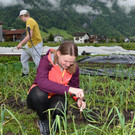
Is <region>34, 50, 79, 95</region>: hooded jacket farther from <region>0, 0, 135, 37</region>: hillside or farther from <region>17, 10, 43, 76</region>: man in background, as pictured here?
<region>0, 0, 135, 37</region>: hillside

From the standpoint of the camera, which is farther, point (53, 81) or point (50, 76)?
point (50, 76)

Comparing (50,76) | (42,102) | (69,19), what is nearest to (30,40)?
(50,76)

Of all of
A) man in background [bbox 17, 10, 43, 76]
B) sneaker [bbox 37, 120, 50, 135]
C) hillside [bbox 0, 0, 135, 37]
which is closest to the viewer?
sneaker [bbox 37, 120, 50, 135]

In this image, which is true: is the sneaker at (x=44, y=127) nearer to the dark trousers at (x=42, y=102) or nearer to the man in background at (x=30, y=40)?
the dark trousers at (x=42, y=102)

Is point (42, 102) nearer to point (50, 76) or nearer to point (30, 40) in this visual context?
point (50, 76)

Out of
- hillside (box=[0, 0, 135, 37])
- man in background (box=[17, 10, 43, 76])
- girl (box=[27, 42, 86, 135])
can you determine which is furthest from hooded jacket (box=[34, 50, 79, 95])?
hillside (box=[0, 0, 135, 37])

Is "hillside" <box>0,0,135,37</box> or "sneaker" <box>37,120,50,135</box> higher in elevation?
"hillside" <box>0,0,135,37</box>

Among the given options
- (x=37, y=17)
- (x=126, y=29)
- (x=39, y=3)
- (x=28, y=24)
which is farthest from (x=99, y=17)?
(x=28, y=24)

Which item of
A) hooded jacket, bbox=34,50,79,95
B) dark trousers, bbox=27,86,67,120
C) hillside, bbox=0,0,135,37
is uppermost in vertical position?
hillside, bbox=0,0,135,37

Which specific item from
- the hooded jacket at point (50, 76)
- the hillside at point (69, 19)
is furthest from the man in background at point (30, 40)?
the hillside at point (69, 19)

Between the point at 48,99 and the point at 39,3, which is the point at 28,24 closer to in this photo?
the point at 48,99

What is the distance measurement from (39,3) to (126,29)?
87.2 m

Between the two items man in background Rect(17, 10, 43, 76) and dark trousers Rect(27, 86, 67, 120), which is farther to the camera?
man in background Rect(17, 10, 43, 76)

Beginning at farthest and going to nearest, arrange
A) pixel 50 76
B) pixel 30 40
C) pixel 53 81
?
pixel 30 40, pixel 50 76, pixel 53 81
